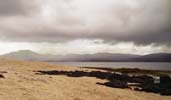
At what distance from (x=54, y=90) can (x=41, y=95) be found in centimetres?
329

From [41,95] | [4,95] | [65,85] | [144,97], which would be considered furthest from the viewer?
[65,85]

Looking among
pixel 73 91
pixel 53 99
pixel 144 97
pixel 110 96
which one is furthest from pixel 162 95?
pixel 53 99

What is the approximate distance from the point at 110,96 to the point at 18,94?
28.4 ft

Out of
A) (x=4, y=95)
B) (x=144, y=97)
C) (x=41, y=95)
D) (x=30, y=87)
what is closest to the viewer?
(x=4, y=95)

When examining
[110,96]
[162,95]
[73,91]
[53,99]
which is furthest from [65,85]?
[162,95]

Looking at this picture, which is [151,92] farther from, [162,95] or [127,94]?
[127,94]

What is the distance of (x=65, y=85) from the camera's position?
111 ft

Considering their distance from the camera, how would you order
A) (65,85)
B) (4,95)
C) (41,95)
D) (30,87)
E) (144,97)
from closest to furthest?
1. (4,95)
2. (41,95)
3. (30,87)
4. (144,97)
5. (65,85)

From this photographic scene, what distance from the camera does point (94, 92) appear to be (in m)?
30.5

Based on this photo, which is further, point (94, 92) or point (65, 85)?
point (65, 85)

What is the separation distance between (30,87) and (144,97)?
11.2 m

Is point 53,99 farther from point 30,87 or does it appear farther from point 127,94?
point 127,94

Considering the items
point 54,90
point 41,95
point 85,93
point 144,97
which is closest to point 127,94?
point 144,97

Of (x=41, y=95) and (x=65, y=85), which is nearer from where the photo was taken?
(x=41, y=95)
